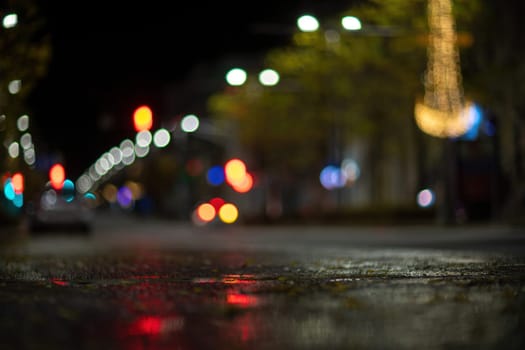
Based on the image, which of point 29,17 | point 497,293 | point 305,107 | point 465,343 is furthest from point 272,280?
point 305,107

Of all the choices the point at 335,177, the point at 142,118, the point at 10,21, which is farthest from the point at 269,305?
the point at 335,177

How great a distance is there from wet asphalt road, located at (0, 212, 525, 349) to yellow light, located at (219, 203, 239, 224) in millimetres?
41537

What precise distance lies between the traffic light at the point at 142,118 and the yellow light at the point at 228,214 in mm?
28672

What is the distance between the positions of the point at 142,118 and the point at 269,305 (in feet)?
72.9

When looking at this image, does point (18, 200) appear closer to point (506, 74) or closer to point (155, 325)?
point (506, 74)

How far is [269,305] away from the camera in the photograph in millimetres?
12086

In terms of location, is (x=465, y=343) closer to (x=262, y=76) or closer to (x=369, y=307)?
(x=369, y=307)

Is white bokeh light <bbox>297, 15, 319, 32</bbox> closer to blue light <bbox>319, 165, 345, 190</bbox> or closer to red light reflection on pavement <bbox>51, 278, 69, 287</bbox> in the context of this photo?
red light reflection on pavement <bbox>51, 278, 69, 287</bbox>

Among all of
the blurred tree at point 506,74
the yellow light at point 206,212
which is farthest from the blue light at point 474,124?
the yellow light at point 206,212

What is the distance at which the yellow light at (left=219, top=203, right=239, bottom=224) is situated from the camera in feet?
207

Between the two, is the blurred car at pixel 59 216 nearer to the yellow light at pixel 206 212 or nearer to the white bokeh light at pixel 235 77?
the white bokeh light at pixel 235 77

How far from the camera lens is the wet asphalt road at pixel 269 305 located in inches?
363

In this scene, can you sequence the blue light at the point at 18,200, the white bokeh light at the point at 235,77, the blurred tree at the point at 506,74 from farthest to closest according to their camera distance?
the blue light at the point at 18,200 → the white bokeh light at the point at 235,77 → the blurred tree at the point at 506,74

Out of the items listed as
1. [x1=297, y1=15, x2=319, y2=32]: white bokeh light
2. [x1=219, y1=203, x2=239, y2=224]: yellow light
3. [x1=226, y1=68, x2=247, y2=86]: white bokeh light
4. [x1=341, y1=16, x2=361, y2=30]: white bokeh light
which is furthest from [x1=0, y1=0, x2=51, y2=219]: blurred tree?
[x1=219, y1=203, x2=239, y2=224]: yellow light
